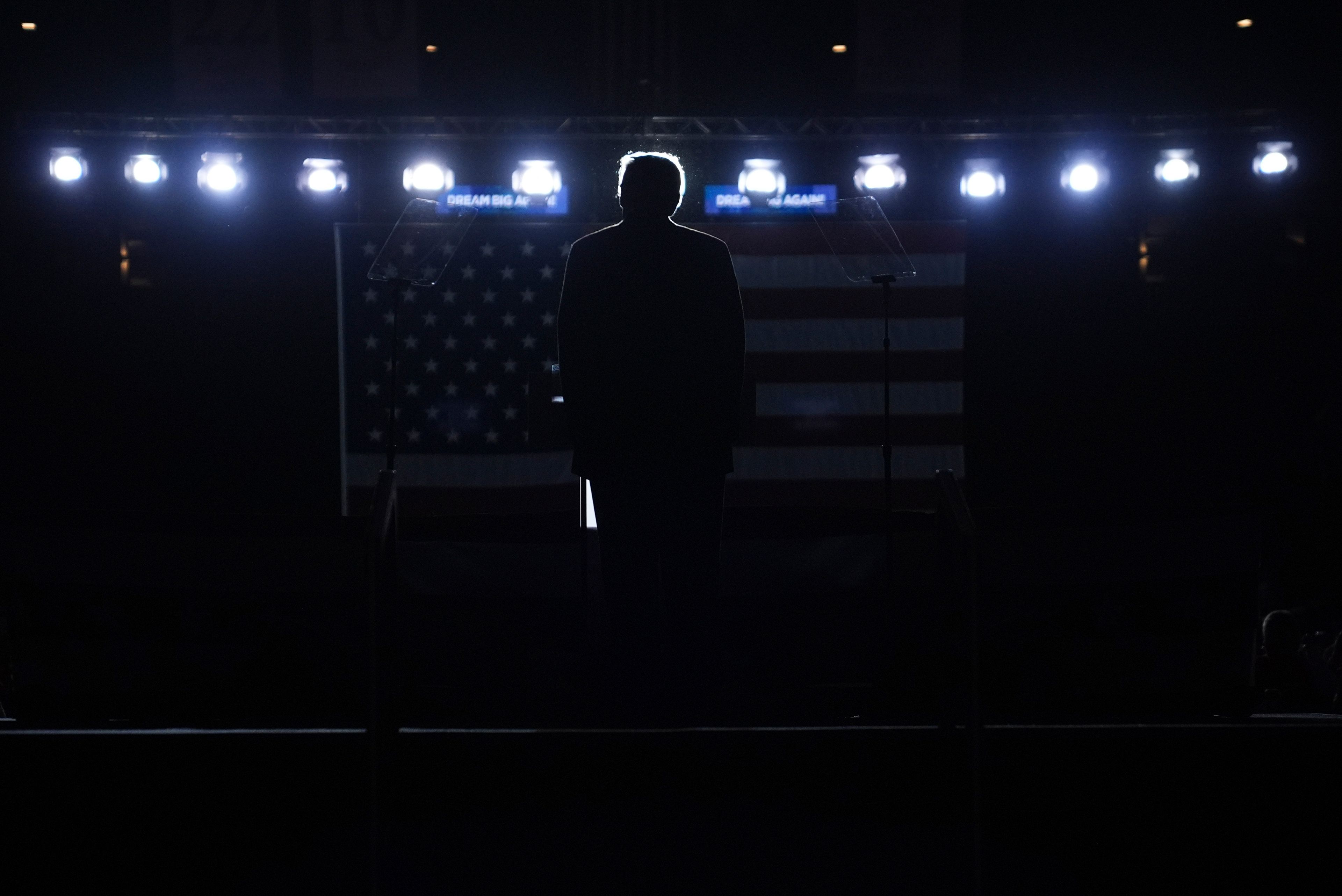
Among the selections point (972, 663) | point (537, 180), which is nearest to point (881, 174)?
point (537, 180)

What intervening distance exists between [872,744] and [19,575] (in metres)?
1.87

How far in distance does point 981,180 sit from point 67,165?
17.9ft

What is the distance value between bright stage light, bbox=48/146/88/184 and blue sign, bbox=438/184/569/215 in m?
2.08

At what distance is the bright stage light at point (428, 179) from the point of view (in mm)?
6402

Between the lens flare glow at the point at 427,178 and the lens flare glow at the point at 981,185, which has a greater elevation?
the lens flare glow at the point at 427,178

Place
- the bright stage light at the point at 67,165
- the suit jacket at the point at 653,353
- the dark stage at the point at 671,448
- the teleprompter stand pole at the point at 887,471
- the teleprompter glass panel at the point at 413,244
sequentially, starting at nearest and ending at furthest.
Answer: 1. the dark stage at the point at 671,448
2. the suit jacket at the point at 653,353
3. the teleprompter stand pole at the point at 887,471
4. the teleprompter glass panel at the point at 413,244
5. the bright stage light at the point at 67,165

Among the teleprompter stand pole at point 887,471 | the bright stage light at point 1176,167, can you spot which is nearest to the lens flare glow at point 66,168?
the teleprompter stand pole at point 887,471

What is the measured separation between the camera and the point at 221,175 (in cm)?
629

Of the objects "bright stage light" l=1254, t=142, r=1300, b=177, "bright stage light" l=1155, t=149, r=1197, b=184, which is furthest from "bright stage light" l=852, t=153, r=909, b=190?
"bright stage light" l=1254, t=142, r=1300, b=177

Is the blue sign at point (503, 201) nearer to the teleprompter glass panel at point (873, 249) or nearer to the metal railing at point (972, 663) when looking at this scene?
the teleprompter glass panel at point (873, 249)

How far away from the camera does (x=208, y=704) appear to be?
7.35ft

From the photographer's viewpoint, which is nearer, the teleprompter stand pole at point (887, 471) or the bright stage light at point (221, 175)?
the teleprompter stand pole at point (887, 471)

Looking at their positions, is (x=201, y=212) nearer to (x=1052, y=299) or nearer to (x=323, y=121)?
(x=323, y=121)

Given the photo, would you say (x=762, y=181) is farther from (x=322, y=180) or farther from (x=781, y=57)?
(x=322, y=180)
